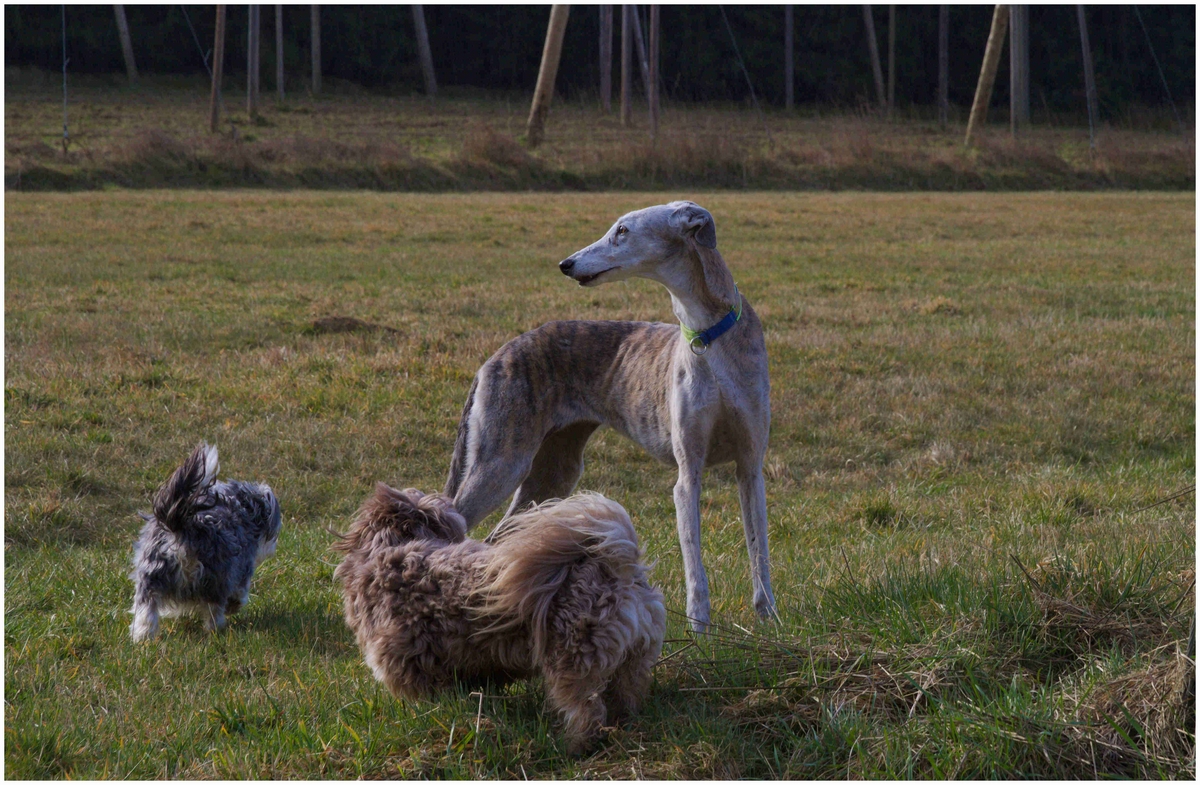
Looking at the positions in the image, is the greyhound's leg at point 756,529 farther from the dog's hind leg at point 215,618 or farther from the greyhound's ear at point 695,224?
the dog's hind leg at point 215,618

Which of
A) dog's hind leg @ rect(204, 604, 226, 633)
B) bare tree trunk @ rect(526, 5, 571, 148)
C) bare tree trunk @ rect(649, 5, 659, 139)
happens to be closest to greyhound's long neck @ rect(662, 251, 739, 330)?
dog's hind leg @ rect(204, 604, 226, 633)

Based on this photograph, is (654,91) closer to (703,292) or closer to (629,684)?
(703,292)

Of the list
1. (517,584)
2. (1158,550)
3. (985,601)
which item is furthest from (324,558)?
(1158,550)

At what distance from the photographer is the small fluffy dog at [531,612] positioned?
125 inches

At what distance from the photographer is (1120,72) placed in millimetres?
54844

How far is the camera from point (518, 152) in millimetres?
27406

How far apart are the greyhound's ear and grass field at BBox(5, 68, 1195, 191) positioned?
2186 cm

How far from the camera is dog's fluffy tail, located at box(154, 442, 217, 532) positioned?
4.75 meters

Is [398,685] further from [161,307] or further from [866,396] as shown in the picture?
[161,307]

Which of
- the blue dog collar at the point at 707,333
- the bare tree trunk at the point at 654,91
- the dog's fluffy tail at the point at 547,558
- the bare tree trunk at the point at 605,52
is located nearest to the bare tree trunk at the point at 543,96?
the bare tree trunk at the point at 654,91

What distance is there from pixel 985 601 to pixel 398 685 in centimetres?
201

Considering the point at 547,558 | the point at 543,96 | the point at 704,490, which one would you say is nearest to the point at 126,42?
the point at 543,96

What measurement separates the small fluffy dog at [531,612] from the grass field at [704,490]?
13 cm

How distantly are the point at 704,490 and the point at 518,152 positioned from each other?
21.3 m
